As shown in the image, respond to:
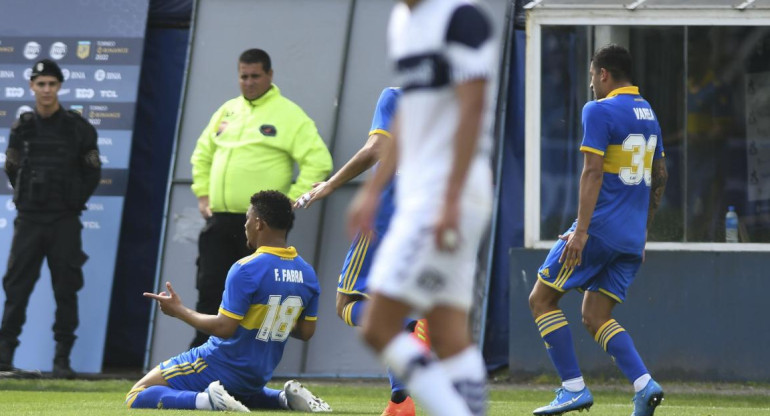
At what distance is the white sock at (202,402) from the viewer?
24.0 ft

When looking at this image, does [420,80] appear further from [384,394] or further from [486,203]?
[384,394]

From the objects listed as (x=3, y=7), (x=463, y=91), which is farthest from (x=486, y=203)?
(x=3, y=7)

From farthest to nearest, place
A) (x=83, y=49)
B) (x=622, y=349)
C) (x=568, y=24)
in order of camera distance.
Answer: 1. (x=83, y=49)
2. (x=568, y=24)
3. (x=622, y=349)

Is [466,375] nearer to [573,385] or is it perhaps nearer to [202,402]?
[573,385]

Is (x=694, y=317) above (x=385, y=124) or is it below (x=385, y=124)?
below

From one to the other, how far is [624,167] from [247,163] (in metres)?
3.83

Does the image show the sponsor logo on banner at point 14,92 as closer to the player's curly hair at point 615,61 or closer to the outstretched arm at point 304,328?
the outstretched arm at point 304,328

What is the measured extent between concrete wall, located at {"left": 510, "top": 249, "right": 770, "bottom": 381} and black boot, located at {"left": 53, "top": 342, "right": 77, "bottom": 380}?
3806 millimetres

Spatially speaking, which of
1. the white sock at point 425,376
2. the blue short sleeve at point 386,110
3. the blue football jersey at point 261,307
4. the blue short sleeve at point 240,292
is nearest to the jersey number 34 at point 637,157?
the blue short sleeve at point 386,110

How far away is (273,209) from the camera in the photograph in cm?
732

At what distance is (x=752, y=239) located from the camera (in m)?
10.9

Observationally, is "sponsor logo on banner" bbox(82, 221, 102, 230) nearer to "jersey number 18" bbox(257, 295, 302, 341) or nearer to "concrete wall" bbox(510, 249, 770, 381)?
"concrete wall" bbox(510, 249, 770, 381)

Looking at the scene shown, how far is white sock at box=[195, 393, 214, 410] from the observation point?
24.0 ft

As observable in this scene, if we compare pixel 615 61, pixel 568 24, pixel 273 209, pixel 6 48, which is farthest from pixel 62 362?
pixel 615 61
